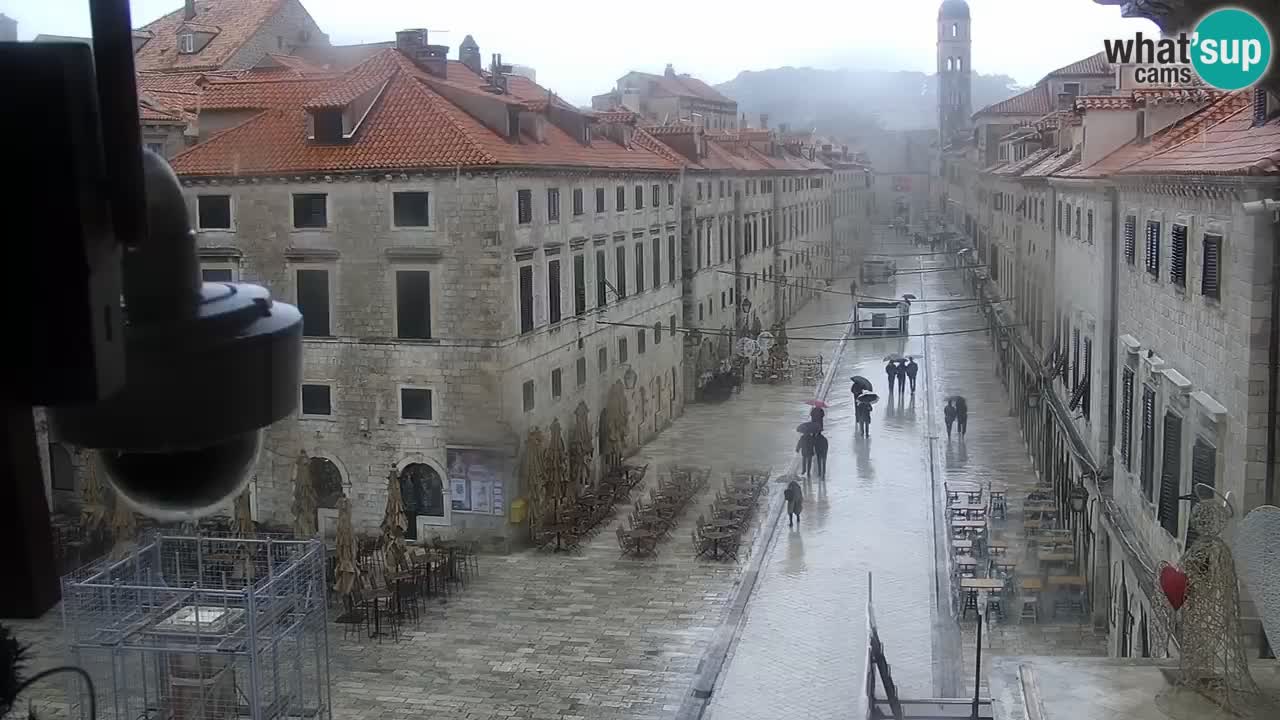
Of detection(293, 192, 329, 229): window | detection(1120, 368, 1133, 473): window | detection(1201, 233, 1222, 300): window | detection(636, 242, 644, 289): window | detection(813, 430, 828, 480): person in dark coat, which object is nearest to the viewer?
detection(1201, 233, 1222, 300): window

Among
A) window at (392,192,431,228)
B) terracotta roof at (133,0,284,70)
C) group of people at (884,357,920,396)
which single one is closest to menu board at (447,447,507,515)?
window at (392,192,431,228)

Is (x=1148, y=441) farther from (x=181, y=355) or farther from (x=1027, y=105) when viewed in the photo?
(x=1027, y=105)

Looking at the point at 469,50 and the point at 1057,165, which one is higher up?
the point at 469,50

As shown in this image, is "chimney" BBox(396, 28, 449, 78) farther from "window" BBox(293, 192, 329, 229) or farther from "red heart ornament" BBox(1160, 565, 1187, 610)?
"red heart ornament" BBox(1160, 565, 1187, 610)

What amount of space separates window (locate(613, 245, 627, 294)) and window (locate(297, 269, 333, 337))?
22.7 ft

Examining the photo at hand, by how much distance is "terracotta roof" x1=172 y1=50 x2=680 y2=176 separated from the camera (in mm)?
19156

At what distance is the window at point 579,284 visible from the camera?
2260cm

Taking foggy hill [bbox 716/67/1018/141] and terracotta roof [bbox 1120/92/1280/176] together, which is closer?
terracotta roof [bbox 1120/92/1280/176]

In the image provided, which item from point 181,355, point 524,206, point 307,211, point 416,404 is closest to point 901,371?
point 524,206

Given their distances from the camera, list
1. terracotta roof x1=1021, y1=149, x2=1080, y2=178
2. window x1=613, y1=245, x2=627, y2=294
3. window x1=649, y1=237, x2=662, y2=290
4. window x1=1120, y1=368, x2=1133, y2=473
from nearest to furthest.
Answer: window x1=1120, y1=368, x2=1133, y2=473
terracotta roof x1=1021, y1=149, x2=1080, y2=178
window x1=613, y1=245, x2=627, y2=294
window x1=649, y1=237, x2=662, y2=290

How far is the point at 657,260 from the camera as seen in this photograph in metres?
28.8

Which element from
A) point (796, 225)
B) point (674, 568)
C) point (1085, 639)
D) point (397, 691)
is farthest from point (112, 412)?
point (796, 225)

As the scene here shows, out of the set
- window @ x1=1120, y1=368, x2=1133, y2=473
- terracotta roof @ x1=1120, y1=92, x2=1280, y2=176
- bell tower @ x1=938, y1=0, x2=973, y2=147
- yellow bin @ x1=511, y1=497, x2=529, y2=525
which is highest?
bell tower @ x1=938, y1=0, x2=973, y2=147

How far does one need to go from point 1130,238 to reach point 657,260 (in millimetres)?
15868
